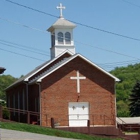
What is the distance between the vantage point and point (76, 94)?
3881cm

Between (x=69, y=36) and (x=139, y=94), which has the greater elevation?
(x=69, y=36)

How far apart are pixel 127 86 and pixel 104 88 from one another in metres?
89.7

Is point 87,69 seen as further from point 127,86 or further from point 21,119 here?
point 127,86

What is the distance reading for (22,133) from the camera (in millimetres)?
26047

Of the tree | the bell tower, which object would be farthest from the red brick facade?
the tree

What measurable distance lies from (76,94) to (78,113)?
4.76 ft

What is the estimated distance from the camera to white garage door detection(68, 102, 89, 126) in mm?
38250

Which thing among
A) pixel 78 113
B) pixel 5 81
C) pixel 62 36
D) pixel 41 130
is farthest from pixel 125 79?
pixel 41 130

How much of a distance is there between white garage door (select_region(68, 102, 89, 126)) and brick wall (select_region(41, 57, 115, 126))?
31 cm

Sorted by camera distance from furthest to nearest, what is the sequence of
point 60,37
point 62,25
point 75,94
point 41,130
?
point 60,37, point 62,25, point 75,94, point 41,130

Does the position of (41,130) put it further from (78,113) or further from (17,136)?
(78,113)

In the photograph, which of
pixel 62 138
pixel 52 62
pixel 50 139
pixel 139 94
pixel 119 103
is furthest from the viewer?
pixel 119 103

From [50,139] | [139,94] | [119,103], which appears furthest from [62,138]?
[119,103]

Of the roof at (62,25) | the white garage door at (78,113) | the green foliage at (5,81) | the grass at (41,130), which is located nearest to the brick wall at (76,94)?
the white garage door at (78,113)
